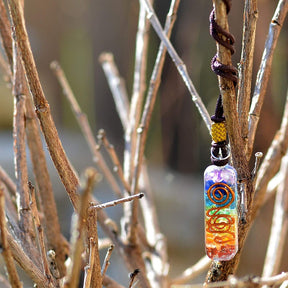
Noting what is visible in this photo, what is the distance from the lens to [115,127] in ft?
12.3

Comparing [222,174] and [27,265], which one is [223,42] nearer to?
[222,174]

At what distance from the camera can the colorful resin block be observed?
62cm

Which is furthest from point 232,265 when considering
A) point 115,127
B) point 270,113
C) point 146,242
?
point 115,127

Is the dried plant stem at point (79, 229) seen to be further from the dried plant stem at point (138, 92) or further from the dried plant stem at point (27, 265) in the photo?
the dried plant stem at point (138, 92)

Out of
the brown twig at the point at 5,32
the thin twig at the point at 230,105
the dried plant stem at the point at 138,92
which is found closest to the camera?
the thin twig at the point at 230,105

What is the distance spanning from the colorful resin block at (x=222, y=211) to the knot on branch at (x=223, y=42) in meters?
Result: 0.12

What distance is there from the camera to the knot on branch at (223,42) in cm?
54

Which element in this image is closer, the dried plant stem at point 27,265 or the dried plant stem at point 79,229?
the dried plant stem at point 79,229

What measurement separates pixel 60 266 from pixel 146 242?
226 mm

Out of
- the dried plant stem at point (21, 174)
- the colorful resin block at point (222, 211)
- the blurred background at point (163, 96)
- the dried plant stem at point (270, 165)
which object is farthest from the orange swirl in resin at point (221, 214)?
the blurred background at point (163, 96)

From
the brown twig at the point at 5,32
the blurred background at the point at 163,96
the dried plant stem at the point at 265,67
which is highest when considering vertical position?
the brown twig at the point at 5,32

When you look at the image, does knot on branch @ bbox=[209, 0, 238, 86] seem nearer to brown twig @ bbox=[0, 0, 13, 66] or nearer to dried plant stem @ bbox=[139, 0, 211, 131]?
dried plant stem @ bbox=[139, 0, 211, 131]

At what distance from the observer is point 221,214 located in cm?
63

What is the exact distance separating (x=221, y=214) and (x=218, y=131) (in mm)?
100
